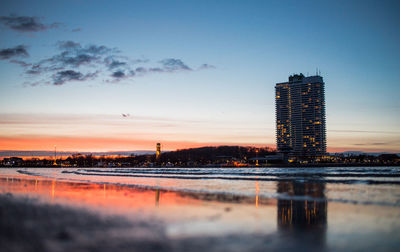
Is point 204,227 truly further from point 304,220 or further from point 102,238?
point 304,220

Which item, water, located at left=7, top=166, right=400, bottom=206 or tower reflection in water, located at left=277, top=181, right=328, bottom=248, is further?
water, located at left=7, top=166, right=400, bottom=206

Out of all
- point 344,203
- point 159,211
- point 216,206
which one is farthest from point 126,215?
point 344,203

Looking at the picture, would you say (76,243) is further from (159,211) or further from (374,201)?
(374,201)

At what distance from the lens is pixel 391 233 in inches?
429

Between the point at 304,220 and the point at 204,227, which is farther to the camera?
the point at 304,220

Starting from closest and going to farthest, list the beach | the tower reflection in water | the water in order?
the beach, the tower reflection in water, the water

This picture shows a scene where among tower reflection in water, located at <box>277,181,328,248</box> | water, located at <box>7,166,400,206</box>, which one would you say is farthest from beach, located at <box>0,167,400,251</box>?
water, located at <box>7,166,400,206</box>

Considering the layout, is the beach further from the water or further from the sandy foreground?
the water

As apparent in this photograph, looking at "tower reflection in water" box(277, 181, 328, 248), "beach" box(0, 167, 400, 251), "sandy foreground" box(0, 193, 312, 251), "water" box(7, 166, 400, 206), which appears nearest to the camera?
"sandy foreground" box(0, 193, 312, 251)

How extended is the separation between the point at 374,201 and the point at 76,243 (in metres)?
16.8

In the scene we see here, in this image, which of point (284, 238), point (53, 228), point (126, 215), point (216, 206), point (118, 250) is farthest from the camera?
point (216, 206)

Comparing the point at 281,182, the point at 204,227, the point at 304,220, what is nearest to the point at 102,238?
the point at 204,227

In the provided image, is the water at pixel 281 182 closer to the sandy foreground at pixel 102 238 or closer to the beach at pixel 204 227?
the beach at pixel 204 227

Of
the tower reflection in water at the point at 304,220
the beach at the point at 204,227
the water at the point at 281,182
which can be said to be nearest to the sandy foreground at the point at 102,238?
the beach at the point at 204,227
